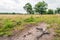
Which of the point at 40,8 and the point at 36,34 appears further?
the point at 40,8

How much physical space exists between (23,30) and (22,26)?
2.84ft

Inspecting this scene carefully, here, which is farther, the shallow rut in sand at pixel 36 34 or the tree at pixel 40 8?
the tree at pixel 40 8

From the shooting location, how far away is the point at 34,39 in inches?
586

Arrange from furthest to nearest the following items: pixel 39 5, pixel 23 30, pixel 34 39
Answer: pixel 39 5 < pixel 23 30 < pixel 34 39

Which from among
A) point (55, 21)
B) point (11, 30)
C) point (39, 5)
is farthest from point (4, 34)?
point (39, 5)

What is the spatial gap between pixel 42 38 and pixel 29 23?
2.84 meters

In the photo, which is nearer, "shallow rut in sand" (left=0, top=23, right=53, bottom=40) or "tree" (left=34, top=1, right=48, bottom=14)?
"shallow rut in sand" (left=0, top=23, right=53, bottom=40)

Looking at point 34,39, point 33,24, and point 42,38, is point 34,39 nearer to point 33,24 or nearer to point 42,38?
point 42,38

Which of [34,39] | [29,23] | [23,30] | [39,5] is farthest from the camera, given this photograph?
[39,5]

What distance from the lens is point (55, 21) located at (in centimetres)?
1781

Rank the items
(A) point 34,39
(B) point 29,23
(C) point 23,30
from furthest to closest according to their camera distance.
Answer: (B) point 29,23 → (C) point 23,30 → (A) point 34,39

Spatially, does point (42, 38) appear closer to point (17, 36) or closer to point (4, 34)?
point (17, 36)

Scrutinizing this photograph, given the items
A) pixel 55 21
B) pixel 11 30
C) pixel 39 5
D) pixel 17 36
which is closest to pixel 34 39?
pixel 17 36

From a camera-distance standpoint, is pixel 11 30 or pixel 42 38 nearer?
pixel 42 38
